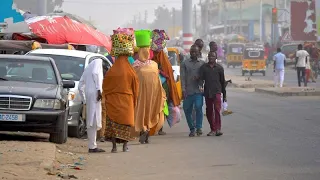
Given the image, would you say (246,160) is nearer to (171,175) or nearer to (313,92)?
(171,175)

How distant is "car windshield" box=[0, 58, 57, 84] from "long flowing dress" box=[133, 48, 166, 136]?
1506 mm

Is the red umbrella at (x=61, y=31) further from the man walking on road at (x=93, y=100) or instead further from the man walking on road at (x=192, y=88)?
the man walking on road at (x=93, y=100)

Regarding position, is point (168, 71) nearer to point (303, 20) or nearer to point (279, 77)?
point (279, 77)

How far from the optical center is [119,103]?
14.6m

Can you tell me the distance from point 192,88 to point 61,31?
6.39 m

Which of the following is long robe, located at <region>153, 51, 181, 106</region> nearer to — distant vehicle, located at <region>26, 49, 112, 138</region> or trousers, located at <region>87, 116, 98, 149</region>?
distant vehicle, located at <region>26, 49, 112, 138</region>

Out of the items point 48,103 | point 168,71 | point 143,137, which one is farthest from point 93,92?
point 168,71

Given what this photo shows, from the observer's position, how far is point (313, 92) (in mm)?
30781

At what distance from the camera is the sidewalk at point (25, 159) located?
35.0 ft

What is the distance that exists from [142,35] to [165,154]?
2.75 metres

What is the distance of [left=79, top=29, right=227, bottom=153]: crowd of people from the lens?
14.6 meters

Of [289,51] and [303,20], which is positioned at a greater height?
[303,20]

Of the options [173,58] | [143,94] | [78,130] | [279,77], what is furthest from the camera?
[279,77]

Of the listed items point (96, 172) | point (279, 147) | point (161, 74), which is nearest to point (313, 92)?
point (161, 74)
